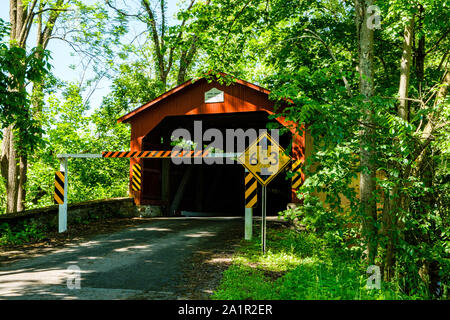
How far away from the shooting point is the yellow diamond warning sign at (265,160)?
5.93 meters

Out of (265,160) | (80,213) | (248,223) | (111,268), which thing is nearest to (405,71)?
(265,160)

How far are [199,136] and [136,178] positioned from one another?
4.33 meters

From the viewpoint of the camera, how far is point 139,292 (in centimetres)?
410

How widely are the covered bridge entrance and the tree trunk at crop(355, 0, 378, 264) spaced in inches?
93.4

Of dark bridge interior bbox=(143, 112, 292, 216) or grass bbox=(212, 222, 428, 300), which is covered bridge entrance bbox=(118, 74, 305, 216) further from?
grass bbox=(212, 222, 428, 300)

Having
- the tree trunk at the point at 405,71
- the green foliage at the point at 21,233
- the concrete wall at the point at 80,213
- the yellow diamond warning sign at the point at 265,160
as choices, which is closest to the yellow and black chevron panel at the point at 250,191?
the yellow diamond warning sign at the point at 265,160

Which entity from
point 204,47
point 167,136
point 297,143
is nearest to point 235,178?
point 167,136

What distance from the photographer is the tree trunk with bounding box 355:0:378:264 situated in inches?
213

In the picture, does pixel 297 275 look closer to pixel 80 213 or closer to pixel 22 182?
pixel 80 213

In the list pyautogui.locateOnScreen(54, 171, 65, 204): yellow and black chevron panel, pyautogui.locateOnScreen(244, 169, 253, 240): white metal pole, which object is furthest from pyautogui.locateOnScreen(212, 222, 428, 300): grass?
pyautogui.locateOnScreen(54, 171, 65, 204): yellow and black chevron panel

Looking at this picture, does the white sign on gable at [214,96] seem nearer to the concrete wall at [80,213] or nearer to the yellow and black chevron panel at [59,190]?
the concrete wall at [80,213]

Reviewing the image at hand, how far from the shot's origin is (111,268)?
5.21 m

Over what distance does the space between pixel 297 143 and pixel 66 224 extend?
6.53 metres

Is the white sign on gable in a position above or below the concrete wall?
above
